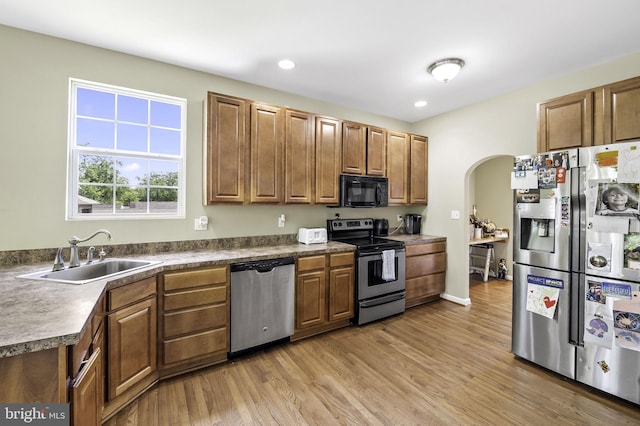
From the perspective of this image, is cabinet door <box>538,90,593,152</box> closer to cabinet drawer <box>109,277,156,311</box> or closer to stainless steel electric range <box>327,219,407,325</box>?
stainless steel electric range <box>327,219,407,325</box>

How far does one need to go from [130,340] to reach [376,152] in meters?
3.31

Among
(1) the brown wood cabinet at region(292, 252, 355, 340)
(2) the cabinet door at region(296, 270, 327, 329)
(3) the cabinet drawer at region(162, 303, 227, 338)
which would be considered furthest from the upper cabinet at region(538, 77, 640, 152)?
(3) the cabinet drawer at region(162, 303, 227, 338)

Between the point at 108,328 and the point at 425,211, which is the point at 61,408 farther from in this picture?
the point at 425,211

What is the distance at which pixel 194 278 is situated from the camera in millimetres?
2354

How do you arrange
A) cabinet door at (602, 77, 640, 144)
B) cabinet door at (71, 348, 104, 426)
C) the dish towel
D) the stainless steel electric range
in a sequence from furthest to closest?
the dish towel, the stainless steel electric range, cabinet door at (602, 77, 640, 144), cabinet door at (71, 348, 104, 426)

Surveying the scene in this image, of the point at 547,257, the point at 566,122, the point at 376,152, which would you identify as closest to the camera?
the point at 547,257

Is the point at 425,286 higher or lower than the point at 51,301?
lower

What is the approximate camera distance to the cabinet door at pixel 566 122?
245 cm

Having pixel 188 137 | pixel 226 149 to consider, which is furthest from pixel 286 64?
pixel 188 137

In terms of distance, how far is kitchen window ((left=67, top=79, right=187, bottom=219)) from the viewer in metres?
2.54

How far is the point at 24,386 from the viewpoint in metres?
1.03

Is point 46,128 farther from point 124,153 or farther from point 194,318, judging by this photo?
point 194,318

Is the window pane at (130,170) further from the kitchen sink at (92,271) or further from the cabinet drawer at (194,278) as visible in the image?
the cabinet drawer at (194,278)

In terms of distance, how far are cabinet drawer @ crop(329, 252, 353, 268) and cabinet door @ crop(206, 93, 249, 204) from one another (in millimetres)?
1161
